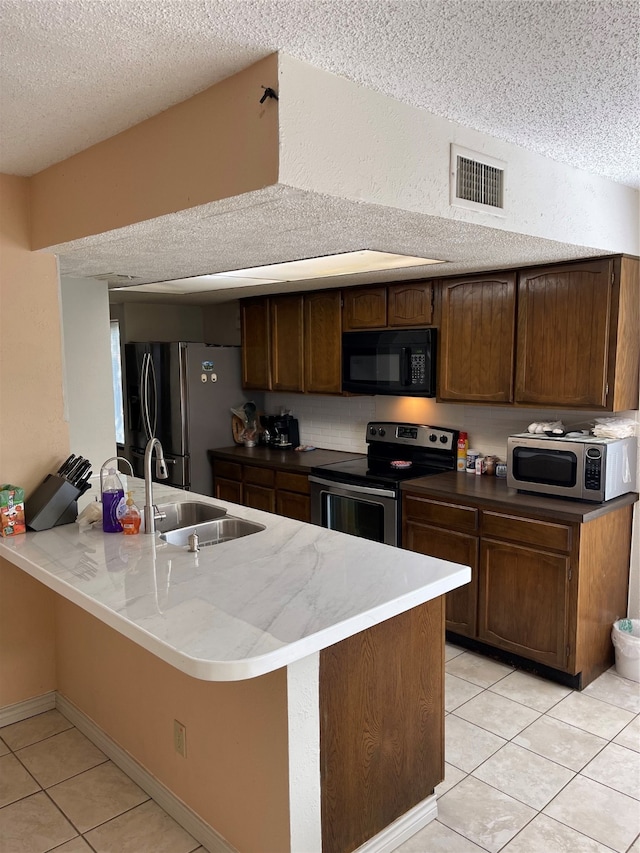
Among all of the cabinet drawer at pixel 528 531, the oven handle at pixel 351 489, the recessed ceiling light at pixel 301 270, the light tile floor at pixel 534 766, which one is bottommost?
the light tile floor at pixel 534 766

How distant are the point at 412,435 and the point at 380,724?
8.22 ft

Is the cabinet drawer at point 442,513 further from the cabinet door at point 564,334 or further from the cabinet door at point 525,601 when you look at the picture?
the cabinet door at point 564,334

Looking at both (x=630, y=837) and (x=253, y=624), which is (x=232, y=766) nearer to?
(x=253, y=624)

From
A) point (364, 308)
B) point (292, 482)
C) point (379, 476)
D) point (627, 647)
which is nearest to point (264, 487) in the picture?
point (292, 482)

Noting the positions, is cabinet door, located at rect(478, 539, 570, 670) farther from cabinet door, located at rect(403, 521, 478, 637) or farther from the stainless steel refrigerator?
the stainless steel refrigerator

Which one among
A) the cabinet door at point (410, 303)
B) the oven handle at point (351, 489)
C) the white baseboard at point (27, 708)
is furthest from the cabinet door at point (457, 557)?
the white baseboard at point (27, 708)

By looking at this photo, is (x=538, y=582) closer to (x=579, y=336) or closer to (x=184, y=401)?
(x=579, y=336)

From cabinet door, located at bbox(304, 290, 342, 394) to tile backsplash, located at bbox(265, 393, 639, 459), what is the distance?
27cm

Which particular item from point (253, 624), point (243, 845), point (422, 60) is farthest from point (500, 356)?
point (243, 845)

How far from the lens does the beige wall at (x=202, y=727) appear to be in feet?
6.01

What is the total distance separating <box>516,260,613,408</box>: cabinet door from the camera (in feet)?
10.3

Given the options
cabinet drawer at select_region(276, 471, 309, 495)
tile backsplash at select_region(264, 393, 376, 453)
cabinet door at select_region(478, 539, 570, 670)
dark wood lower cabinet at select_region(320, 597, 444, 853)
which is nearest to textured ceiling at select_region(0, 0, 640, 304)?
dark wood lower cabinet at select_region(320, 597, 444, 853)

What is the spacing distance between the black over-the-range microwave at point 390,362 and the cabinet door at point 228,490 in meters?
1.18

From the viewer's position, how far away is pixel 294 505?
4.45 meters
